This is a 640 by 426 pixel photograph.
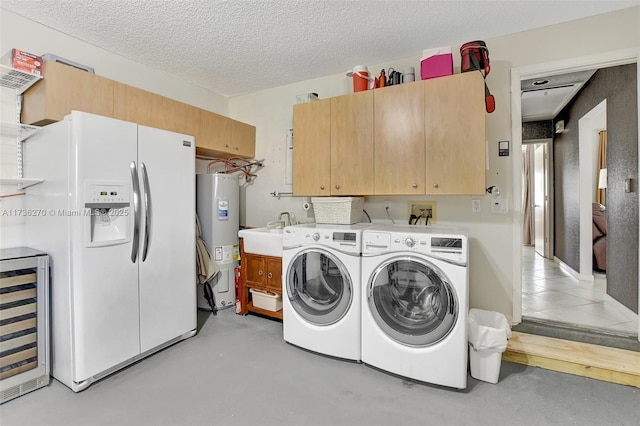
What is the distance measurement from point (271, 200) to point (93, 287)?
7.08ft

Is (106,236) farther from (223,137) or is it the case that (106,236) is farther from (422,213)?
(422,213)

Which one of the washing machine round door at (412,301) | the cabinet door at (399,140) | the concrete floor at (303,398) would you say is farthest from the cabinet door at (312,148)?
the concrete floor at (303,398)

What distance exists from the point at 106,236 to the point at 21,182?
78 cm

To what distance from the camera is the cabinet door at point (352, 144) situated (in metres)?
2.70

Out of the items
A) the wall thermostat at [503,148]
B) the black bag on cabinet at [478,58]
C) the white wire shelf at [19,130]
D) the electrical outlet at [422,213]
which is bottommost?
the electrical outlet at [422,213]

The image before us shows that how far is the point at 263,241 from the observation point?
9.96 ft

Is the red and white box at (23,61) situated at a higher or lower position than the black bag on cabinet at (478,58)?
lower

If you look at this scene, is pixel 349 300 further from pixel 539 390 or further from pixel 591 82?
pixel 591 82

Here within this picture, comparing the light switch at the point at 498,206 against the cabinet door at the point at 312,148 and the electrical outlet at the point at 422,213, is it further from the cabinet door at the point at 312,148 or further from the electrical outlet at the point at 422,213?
the cabinet door at the point at 312,148

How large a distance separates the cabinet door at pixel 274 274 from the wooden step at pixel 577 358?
77.8 inches

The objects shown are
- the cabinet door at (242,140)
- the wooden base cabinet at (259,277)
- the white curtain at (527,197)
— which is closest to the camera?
the wooden base cabinet at (259,277)

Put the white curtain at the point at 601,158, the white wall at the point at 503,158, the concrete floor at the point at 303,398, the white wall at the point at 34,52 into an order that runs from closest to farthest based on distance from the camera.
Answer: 1. the concrete floor at the point at 303,398
2. the white wall at the point at 34,52
3. the white wall at the point at 503,158
4. the white curtain at the point at 601,158

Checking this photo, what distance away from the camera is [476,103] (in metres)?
2.28

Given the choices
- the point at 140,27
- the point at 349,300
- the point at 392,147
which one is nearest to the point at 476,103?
the point at 392,147
